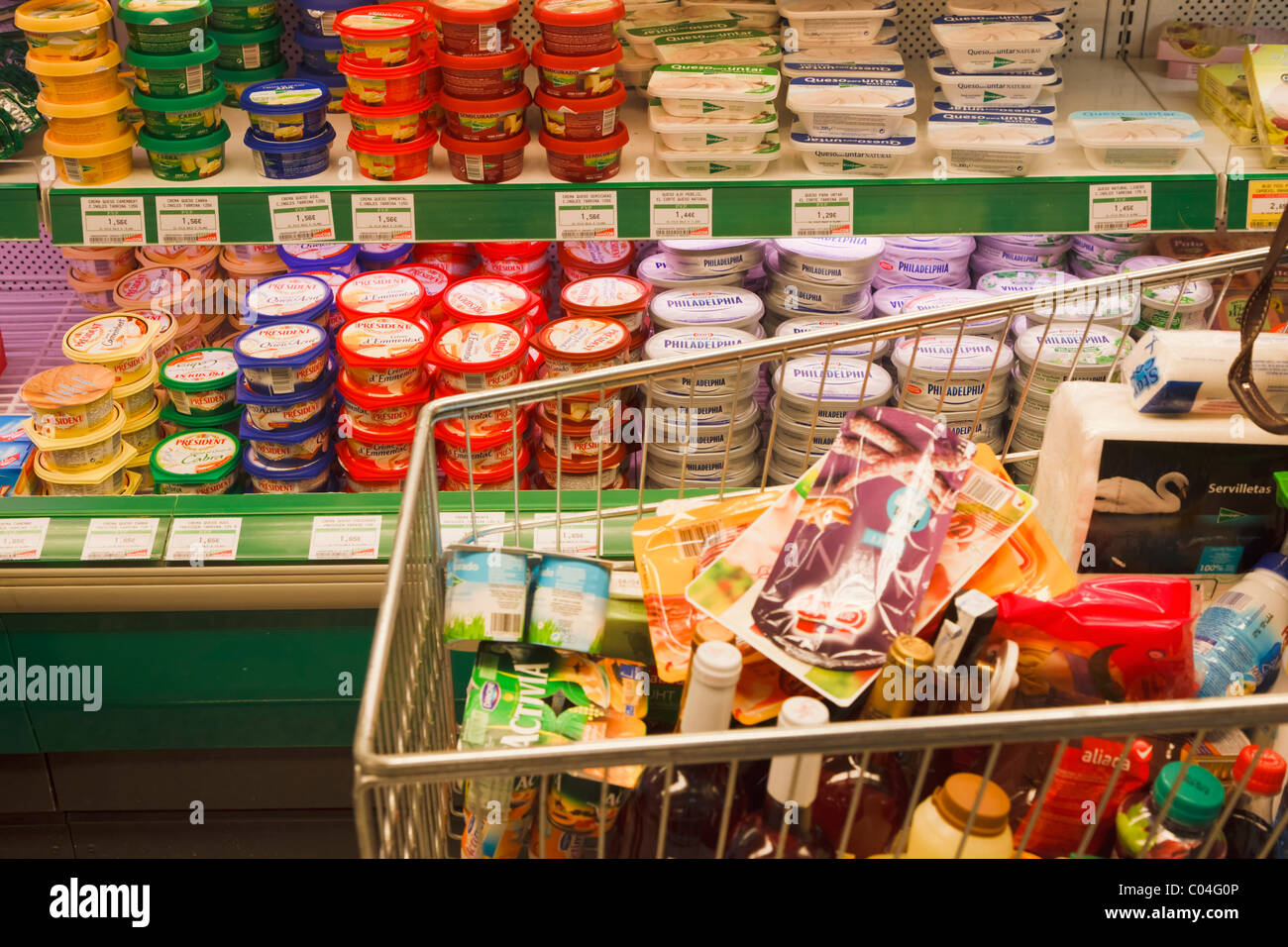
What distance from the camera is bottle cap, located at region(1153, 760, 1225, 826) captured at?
3.67 feet

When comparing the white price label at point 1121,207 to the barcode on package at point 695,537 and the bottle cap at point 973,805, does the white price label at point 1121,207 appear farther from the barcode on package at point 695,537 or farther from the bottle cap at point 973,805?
the bottle cap at point 973,805

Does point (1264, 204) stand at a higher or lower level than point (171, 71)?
lower

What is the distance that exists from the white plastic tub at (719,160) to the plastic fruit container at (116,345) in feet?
3.65

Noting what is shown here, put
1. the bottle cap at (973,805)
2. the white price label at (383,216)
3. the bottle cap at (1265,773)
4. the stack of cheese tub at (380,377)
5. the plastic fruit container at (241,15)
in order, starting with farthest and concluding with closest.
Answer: the plastic fruit container at (241,15) → the stack of cheese tub at (380,377) → the white price label at (383,216) → the bottle cap at (1265,773) → the bottle cap at (973,805)

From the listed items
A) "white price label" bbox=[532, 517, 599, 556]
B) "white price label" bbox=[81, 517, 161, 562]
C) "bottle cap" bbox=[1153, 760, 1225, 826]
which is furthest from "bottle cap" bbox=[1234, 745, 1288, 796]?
"white price label" bbox=[81, 517, 161, 562]

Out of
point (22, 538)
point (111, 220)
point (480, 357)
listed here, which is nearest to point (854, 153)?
point (480, 357)

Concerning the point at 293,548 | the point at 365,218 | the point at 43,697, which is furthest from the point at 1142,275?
the point at 43,697

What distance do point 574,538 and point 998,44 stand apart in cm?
125

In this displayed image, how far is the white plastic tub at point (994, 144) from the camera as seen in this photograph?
2.10 meters

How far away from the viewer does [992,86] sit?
89.1 inches

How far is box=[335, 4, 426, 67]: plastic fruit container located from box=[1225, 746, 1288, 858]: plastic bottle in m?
1.70

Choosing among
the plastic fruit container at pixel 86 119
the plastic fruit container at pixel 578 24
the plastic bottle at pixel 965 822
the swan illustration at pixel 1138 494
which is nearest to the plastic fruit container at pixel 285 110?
the plastic fruit container at pixel 86 119

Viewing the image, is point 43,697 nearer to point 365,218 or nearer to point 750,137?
point 365,218

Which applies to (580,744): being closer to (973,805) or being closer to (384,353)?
(973,805)
